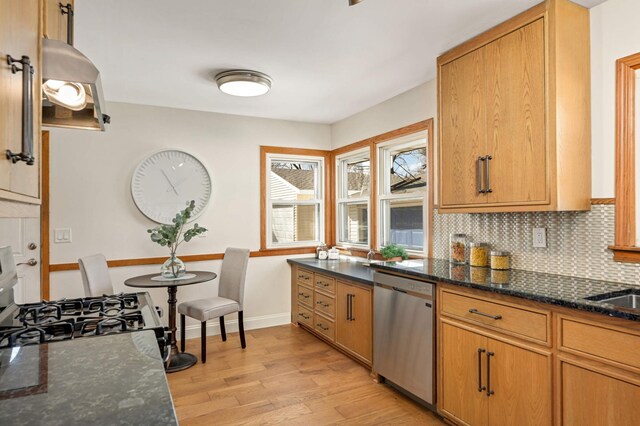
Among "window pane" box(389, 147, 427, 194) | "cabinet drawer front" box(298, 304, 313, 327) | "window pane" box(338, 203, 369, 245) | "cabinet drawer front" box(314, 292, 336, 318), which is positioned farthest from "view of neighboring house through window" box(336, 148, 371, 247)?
"cabinet drawer front" box(298, 304, 313, 327)

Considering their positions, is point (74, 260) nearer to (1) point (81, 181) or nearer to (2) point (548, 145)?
(1) point (81, 181)

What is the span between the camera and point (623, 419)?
156 cm

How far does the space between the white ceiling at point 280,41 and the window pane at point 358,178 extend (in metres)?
0.92

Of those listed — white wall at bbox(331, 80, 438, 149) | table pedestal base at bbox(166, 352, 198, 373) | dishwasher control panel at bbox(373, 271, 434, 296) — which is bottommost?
table pedestal base at bbox(166, 352, 198, 373)

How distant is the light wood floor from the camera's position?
8.29ft

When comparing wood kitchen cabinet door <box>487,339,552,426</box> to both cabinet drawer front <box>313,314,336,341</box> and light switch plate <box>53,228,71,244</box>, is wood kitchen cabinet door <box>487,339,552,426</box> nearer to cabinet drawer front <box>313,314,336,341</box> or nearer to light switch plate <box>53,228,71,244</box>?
cabinet drawer front <box>313,314,336,341</box>

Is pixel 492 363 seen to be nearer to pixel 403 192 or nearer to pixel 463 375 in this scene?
pixel 463 375

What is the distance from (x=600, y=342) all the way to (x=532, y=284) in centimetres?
48

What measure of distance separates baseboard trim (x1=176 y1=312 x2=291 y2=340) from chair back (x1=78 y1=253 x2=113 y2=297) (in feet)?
3.05

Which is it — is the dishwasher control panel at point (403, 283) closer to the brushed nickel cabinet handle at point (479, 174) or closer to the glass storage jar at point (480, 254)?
the glass storage jar at point (480, 254)

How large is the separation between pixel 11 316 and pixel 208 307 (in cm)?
205

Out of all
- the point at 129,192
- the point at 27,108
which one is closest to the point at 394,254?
the point at 129,192

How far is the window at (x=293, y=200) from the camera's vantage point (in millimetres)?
4633

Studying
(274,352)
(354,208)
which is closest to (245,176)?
(354,208)
